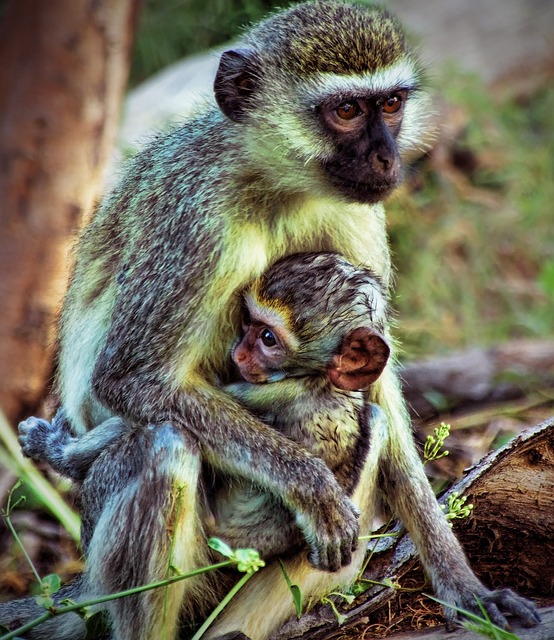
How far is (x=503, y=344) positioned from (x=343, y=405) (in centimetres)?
384

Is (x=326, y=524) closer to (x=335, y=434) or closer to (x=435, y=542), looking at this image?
(x=335, y=434)

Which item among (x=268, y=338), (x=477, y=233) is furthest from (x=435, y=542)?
(x=477, y=233)

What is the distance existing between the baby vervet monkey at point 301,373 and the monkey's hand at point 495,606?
0.61 metres

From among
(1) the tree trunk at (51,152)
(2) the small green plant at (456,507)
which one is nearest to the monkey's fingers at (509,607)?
(2) the small green plant at (456,507)

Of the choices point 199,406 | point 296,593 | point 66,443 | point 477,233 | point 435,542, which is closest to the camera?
point 296,593

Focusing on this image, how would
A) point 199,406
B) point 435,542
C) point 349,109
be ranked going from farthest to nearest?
point 435,542 → point 349,109 → point 199,406

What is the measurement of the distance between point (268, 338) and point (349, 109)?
998 millimetres

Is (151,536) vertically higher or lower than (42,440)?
lower

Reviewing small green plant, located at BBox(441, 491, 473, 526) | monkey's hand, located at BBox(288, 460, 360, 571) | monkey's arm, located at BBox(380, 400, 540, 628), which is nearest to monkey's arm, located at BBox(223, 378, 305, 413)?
monkey's hand, located at BBox(288, 460, 360, 571)

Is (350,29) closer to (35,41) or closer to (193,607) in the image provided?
(193,607)

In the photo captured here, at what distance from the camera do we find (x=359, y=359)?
151 inches

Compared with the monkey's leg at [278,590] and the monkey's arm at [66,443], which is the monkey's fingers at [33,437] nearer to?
the monkey's arm at [66,443]

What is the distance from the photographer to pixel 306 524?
3811 mm

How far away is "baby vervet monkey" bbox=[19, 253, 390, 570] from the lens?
12.7ft
